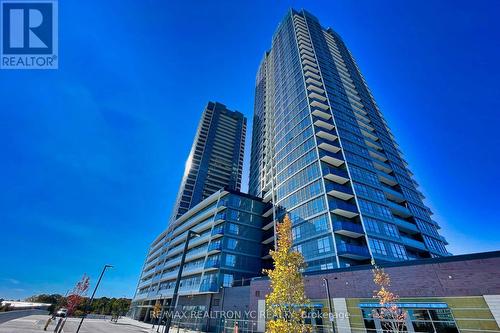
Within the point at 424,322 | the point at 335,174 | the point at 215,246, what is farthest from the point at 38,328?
the point at 335,174

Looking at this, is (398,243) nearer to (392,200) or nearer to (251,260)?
(392,200)

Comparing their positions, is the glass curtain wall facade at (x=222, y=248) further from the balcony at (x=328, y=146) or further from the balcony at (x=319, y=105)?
the balcony at (x=319, y=105)

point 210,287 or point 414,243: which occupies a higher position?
point 414,243

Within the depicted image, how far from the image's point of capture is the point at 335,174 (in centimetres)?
4134

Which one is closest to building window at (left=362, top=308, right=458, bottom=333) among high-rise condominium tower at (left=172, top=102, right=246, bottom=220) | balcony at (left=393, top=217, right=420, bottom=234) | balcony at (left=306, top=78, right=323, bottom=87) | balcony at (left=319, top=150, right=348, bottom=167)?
balcony at (left=393, top=217, right=420, bottom=234)

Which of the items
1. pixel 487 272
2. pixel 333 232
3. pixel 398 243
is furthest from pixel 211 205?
pixel 487 272

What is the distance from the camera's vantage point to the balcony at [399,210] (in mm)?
44875

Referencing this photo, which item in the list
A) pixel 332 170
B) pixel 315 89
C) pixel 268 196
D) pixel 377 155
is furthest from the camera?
pixel 268 196

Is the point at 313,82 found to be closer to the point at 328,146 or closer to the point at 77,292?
the point at 328,146

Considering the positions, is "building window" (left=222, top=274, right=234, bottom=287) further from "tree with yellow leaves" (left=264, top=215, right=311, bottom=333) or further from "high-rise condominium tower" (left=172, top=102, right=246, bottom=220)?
"high-rise condominium tower" (left=172, top=102, right=246, bottom=220)

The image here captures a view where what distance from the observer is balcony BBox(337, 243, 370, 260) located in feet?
108

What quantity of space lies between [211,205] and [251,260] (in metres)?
16.1

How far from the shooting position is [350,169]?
4306cm

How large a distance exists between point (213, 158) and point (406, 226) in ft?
260
